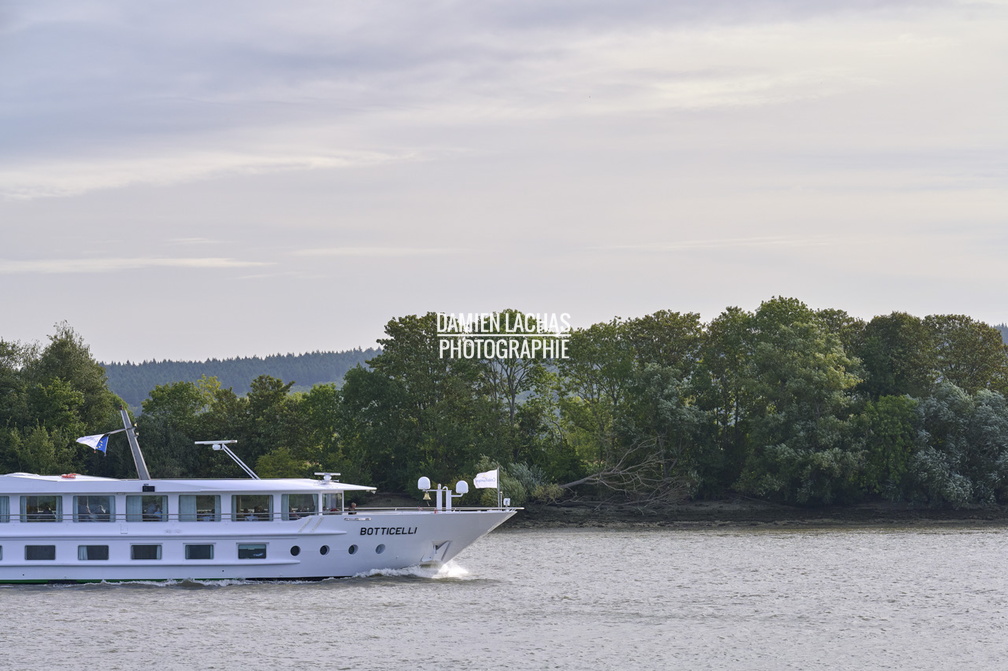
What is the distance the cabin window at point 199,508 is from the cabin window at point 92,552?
302 cm

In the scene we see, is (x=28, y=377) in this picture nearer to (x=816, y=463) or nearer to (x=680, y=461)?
(x=680, y=461)

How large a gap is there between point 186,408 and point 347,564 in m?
55.3

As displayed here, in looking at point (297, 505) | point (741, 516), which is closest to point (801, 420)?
point (741, 516)

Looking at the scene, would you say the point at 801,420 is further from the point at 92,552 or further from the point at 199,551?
the point at 92,552

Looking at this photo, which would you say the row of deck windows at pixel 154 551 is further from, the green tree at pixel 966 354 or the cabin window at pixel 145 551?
the green tree at pixel 966 354

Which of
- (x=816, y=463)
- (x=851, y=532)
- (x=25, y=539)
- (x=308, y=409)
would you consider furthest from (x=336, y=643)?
(x=308, y=409)

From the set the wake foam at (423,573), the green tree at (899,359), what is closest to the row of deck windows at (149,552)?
the wake foam at (423,573)

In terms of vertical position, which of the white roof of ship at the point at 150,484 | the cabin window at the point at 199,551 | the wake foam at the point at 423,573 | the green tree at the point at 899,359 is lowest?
the wake foam at the point at 423,573

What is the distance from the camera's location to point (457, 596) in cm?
4675

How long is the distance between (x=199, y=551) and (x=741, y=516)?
42.6m

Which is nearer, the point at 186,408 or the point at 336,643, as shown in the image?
the point at 336,643

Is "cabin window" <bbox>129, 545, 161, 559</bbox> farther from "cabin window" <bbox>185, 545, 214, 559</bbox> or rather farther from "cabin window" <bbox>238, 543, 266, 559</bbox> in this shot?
"cabin window" <bbox>238, 543, 266, 559</bbox>

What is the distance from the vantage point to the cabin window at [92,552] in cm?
4953

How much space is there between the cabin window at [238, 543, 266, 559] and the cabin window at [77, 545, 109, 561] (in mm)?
5043
